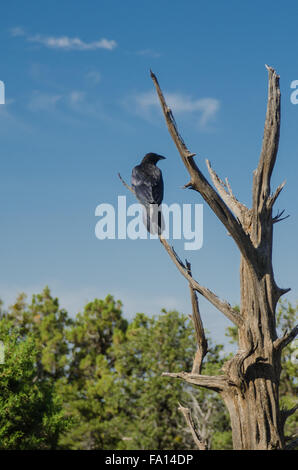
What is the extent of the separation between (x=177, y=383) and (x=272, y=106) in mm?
16255

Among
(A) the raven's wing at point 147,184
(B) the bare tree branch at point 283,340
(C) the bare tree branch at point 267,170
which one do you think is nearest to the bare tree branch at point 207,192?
(C) the bare tree branch at point 267,170

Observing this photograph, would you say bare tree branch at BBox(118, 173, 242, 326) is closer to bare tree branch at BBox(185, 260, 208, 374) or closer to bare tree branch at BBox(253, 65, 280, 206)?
bare tree branch at BBox(185, 260, 208, 374)

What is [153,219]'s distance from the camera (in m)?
6.07

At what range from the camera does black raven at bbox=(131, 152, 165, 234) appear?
6.07 meters

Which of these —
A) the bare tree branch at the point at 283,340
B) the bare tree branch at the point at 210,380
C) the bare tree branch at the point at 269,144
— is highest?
the bare tree branch at the point at 269,144

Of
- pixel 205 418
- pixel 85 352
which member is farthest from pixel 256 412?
pixel 85 352

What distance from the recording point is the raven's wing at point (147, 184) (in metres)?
6.51

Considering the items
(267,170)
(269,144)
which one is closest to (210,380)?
(267,170)

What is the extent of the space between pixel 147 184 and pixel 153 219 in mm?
781

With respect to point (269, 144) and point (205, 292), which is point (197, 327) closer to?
point (205, 292)

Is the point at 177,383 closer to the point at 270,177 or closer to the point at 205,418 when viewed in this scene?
the point at 205,418

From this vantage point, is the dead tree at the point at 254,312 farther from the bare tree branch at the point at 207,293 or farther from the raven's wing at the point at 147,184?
the raven's wing at the point at 147,184

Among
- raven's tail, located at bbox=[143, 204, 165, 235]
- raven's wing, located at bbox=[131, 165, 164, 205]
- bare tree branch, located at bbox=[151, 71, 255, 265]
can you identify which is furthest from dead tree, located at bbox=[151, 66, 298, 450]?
raven's wing, located at bbox=[131, 165, 164, 205]

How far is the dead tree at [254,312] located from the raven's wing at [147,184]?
1051mm
